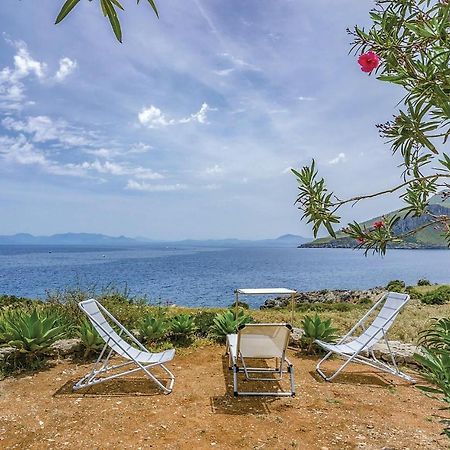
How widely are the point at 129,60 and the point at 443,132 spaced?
6.53 m

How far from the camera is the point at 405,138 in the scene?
8.73 feet

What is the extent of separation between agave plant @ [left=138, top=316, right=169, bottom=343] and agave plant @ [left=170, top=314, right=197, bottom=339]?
0.17 m

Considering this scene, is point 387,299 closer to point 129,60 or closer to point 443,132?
point 443,132

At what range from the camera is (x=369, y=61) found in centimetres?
248

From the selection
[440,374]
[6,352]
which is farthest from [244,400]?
[6,352]

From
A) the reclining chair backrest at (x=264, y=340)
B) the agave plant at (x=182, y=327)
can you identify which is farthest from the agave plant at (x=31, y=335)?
the reclining chair backrest at (x=264, y=340)

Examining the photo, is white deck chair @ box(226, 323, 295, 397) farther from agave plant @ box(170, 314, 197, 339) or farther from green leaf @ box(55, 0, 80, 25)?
green leaf @ box(55, 0, 80, 25)

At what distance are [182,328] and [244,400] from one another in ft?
7.90

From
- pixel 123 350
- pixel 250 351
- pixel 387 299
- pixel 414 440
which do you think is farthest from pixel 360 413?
pixel 123 350

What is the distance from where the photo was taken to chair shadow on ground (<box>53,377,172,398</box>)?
4344 mm

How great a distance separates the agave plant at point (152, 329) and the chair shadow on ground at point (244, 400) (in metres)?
Result: 1.62

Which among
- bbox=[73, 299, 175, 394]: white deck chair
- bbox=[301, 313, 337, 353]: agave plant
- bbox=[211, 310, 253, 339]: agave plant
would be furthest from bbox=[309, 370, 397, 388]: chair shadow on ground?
bbox=[73, 299, 175, 394]: white deck chair

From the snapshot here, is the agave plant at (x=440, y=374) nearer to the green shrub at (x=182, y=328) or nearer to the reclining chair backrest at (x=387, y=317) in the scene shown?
the reclining chair backrest at (x=387, y=317)

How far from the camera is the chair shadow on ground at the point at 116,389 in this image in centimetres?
434
